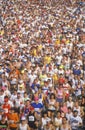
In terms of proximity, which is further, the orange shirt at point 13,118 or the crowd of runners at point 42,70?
the crowd of runners at point 42,70

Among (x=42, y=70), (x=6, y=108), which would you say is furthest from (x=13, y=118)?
(x=42, y=70)

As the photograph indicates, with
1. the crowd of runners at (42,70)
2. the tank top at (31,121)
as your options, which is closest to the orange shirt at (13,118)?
the crowd of runners at (42,70)

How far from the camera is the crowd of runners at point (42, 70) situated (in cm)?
1278

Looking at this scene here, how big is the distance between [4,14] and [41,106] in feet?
59.1

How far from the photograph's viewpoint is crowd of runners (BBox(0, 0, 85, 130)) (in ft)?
41.9

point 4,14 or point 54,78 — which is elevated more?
point 4,14

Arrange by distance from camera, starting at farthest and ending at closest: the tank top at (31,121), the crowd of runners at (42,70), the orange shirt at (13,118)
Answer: the crowd of runners at (42,70) < the tank top at (31,121) < the orange shirt at (13,118)

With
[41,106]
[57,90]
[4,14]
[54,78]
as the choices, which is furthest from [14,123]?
[4,14]

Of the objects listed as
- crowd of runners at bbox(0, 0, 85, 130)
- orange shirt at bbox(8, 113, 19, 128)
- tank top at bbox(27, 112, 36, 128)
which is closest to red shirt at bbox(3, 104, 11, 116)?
crowd of runners at bbox(0, 0, 85, 130)

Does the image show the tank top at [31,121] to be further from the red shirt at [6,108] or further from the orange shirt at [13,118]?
the red shirt at [6,108]

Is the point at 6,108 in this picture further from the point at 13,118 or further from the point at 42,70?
the point at 42,70

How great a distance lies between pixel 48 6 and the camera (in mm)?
34531

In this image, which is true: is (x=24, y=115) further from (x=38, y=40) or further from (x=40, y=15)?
(x=40, y=15)

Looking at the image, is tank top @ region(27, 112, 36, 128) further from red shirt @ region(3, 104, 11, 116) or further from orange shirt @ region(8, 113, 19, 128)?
red shirt @ region(3, 104, 11, 116)
